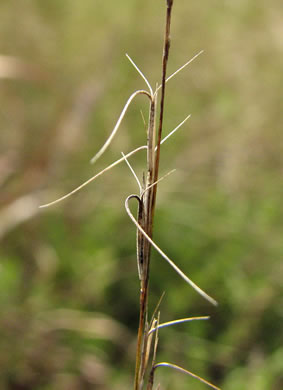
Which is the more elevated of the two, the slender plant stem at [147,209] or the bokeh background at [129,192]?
the slender plant stem at [147,209]

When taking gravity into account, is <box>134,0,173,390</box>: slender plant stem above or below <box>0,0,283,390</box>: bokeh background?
above

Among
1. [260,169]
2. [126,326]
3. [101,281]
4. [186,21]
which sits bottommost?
[126,326]

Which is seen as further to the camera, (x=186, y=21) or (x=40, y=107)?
(x=186, y=21)

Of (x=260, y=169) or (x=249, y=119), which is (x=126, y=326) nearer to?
(x=260, y=169)

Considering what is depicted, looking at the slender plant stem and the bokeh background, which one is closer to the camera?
the slender plant stem

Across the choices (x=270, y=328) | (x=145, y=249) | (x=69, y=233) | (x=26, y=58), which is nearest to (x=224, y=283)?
(x=270, y=328)

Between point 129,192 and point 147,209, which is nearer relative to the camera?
point 147,209

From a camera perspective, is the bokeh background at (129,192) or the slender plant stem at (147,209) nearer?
the slender plant stem at (147,209)

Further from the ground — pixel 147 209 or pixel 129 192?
pixel 147 209
